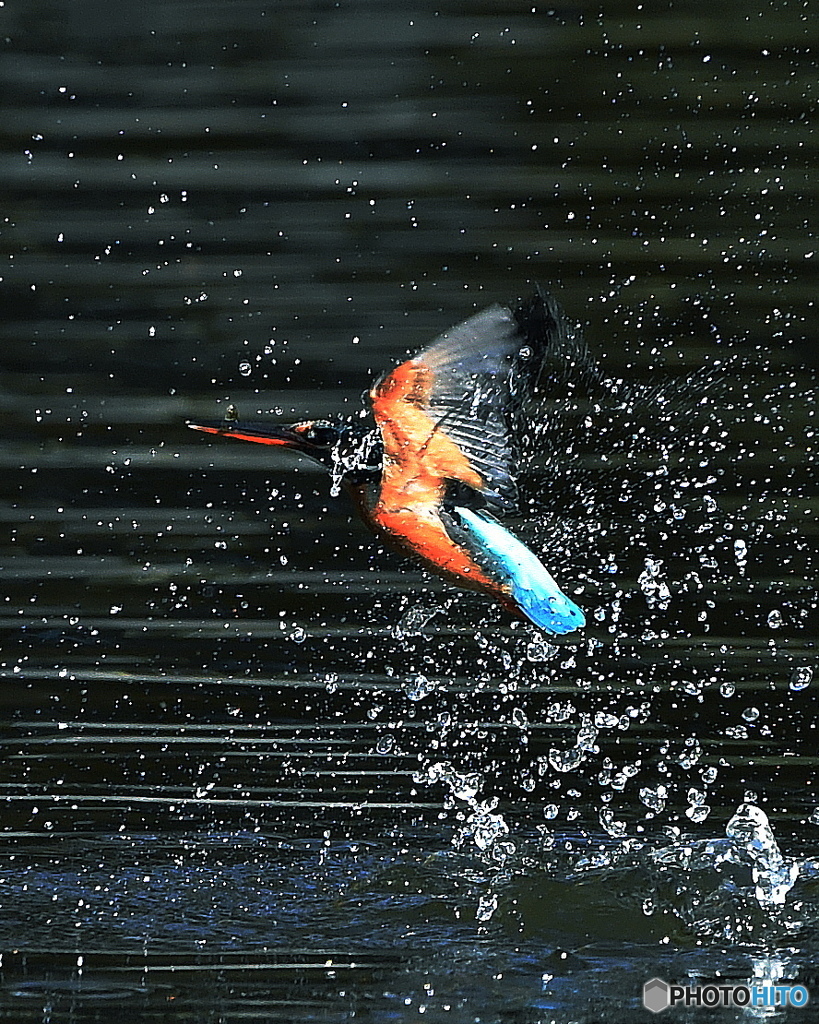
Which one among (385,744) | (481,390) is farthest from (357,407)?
(481,390)

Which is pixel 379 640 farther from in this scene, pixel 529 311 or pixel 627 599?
pixel 529 311

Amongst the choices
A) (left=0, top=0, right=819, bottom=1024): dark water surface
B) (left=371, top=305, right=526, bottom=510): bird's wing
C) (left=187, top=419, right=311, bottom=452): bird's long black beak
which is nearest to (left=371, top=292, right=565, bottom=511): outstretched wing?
(left=371, top=305, right=526, bottom=510): bird's wing

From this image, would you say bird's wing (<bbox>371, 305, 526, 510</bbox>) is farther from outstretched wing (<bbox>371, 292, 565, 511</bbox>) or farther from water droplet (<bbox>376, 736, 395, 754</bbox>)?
water droplet (<bbox>376, 736, 395, 754</bbox>)

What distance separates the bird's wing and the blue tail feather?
0.07m

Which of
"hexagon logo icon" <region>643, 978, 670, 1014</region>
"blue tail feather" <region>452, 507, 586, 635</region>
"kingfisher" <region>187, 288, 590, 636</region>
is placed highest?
"kingfisher" <region>187, 288, 590, 636</region>

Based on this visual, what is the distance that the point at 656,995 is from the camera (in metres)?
2.11

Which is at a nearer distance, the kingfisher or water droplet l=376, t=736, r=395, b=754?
the kingfisher

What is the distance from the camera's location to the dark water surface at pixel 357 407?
2865 millimetres

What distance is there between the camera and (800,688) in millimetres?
2939

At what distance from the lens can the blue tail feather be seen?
2191 millimetres

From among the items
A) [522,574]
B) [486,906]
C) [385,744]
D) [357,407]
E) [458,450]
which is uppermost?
[357,407]

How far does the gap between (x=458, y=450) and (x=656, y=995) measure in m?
0.80

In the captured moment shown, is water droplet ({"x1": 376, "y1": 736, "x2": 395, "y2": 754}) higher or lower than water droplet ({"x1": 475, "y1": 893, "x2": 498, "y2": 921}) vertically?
higher

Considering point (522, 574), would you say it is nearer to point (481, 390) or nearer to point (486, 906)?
point (481, 390)
